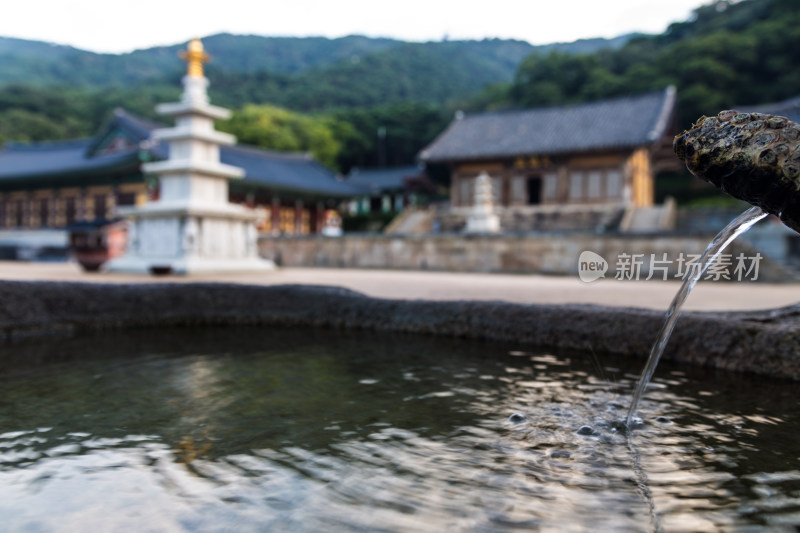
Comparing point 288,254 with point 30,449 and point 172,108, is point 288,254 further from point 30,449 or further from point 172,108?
point 30,449

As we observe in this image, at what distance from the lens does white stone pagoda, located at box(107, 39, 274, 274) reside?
48.1ft

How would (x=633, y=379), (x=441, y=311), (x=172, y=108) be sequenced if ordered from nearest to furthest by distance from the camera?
(x=633, y=379)
(x=441, y=311)
(x=172, y=108)

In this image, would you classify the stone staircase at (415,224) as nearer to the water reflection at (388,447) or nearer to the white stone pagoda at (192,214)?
the white stone pagoda at (192,214)

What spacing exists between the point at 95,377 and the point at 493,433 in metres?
3.23

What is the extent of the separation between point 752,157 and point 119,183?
91.2 feet

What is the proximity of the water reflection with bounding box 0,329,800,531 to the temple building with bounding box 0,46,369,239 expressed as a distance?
2001cm

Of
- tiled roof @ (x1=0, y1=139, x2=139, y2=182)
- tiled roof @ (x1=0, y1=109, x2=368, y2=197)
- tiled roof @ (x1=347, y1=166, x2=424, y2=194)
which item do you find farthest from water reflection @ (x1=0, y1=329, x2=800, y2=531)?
tiled roof @ (x1=347, y1=166, x2=424, y2=194)

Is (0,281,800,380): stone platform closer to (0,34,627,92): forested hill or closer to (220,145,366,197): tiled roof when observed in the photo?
(220,145,366,197): tiled roof

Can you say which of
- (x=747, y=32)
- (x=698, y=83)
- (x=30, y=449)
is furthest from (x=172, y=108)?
(x=747, y=32)

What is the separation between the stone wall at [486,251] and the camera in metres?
12.8

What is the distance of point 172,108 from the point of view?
1605cm

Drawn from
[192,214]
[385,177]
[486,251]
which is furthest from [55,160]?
[486,251]

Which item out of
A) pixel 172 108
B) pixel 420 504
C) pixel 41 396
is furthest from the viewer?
pixel 172 108

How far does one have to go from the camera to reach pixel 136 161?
23.8 m
